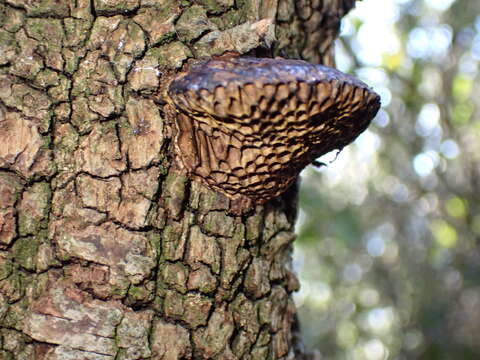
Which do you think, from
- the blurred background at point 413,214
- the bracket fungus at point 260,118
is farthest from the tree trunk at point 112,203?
the blurred background at point 413,214

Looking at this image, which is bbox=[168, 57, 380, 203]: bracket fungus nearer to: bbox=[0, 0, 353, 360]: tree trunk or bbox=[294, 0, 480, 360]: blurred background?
bbox=[0, 0, 353, 360]: tree trunk

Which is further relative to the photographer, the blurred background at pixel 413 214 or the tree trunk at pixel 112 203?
the blurred background at pixel 413 214

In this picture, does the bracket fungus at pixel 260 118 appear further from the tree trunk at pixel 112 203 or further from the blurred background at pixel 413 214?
the blurred background at pixel 413 214

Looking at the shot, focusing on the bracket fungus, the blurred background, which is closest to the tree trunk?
the bracket fungus

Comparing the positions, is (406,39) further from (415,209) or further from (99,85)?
(99,85)

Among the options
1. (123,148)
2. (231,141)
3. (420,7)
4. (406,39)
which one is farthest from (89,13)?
(420,7)

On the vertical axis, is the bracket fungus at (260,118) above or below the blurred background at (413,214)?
below
